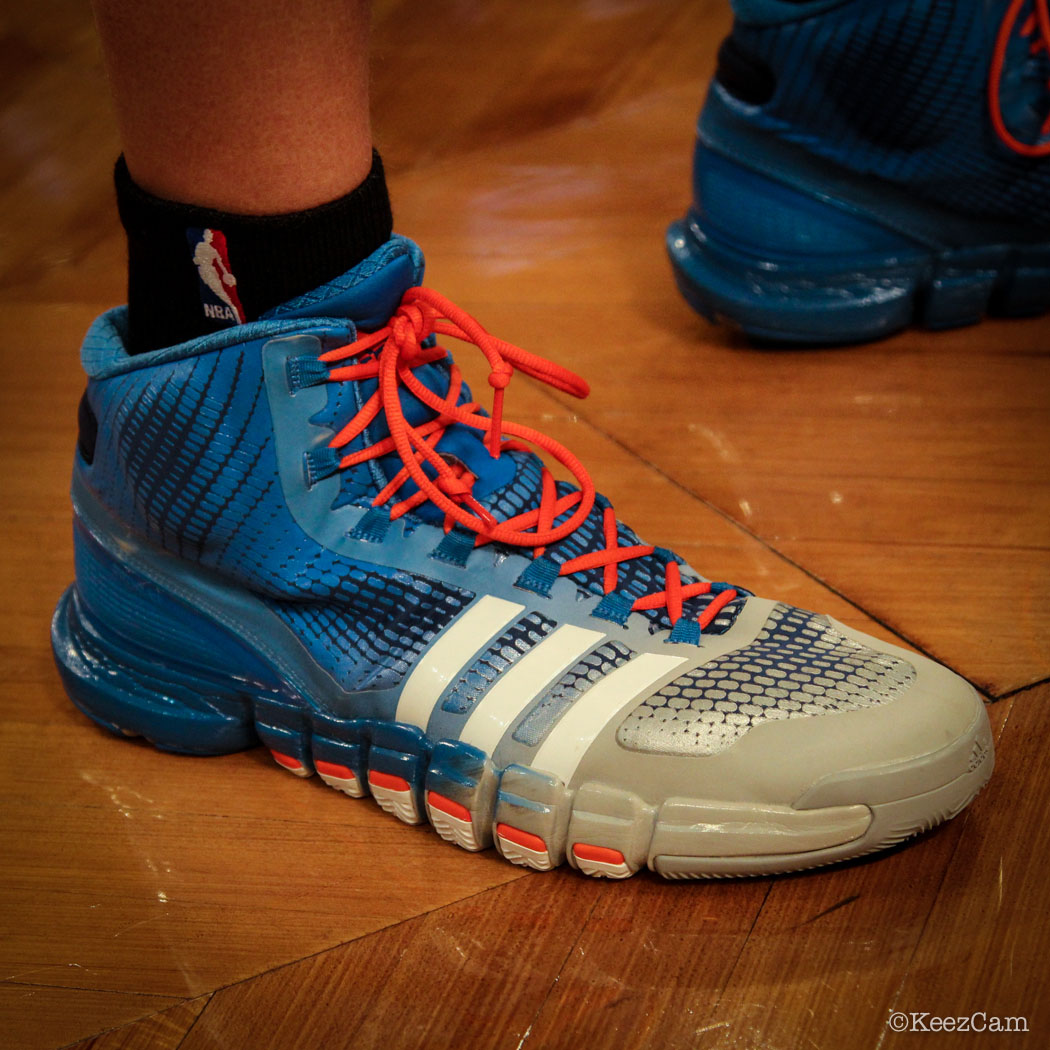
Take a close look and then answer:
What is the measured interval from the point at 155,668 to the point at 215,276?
0.80 ft

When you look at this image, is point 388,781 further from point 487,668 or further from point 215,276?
point 215,276

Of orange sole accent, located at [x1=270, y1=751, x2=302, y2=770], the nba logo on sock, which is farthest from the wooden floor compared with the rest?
the nba logo on sock

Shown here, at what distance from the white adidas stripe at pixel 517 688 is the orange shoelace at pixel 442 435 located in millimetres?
42

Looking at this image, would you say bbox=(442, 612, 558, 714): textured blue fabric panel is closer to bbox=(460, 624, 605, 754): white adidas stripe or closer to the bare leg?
bbox=(460, 624, 605, 754): white adidas stripe

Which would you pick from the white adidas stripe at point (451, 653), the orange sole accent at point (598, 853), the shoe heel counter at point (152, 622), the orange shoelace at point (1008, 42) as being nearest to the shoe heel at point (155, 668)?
the shoe heel counter at point (152, 622)

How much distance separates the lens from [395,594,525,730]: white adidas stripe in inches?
24.0

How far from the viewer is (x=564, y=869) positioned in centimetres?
62

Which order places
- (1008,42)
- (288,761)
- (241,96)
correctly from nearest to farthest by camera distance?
(241,96) < (288,761) < (1008,42)

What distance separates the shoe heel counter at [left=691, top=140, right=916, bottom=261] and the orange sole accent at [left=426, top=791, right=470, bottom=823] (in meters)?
0.62

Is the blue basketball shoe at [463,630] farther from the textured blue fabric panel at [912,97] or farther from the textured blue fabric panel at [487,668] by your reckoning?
the textured blue fabric panel at [912,97]

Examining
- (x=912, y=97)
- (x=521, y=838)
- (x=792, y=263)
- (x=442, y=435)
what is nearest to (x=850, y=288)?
(x=792, y=263)

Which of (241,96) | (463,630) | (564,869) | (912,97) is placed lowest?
(564,869)

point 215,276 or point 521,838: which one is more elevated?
point 215,276

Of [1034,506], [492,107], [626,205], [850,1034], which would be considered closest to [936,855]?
[850,1034]
